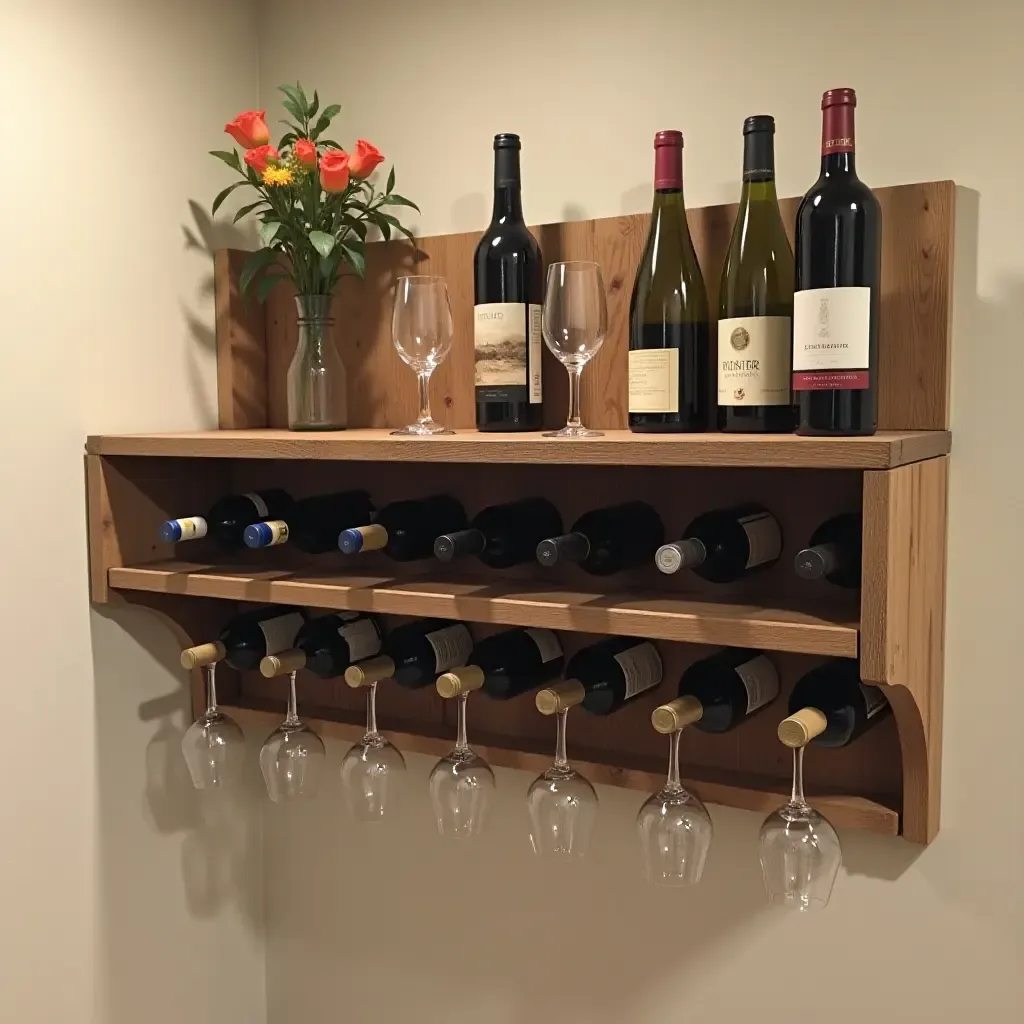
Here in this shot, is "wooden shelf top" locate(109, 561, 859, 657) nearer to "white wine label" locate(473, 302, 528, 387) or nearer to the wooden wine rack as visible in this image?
the wooden wine rack

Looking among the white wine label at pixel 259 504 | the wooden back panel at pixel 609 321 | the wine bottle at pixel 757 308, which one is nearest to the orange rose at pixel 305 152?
the wooden back panel at pixel 609 321

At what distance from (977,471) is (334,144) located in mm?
993

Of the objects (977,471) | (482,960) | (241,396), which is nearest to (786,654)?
(977,471)

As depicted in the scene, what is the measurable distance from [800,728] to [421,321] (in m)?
0.67

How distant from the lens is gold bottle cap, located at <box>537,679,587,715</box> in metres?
1.30

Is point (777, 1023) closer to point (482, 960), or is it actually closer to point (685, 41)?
point (482, 960)

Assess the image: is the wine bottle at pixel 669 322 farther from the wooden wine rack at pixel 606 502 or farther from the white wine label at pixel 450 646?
the white wine label at pixel 450 646

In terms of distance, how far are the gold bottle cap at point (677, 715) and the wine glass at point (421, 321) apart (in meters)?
0.45

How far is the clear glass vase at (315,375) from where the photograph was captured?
161cm

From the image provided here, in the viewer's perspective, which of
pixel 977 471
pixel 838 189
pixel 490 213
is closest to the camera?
pixel 838 189

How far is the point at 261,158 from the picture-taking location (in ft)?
5.09

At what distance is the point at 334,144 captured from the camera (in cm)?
162

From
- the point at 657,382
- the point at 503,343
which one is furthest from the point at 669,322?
the point at 503,343

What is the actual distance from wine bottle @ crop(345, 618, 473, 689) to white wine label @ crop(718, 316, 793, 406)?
54 cm
